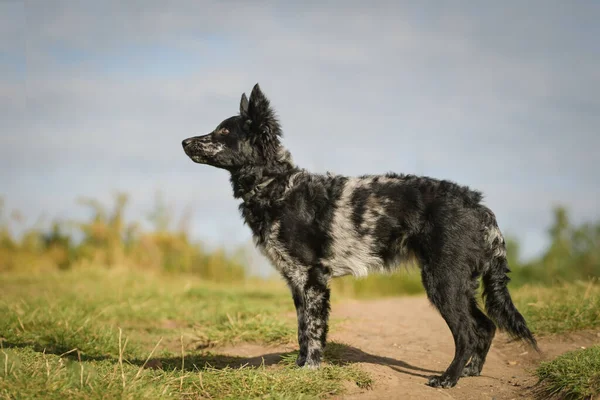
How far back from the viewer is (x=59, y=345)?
6359 mm

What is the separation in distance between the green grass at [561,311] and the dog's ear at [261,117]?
4110 millimetres

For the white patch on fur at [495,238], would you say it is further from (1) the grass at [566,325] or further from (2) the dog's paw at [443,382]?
(2) the dog's paw at [443,382]

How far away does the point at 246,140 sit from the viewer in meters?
5.43

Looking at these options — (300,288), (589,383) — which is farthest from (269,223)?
(589,383)

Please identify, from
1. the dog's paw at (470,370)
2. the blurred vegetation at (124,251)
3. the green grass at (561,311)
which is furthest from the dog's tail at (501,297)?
the blurred vegetation at (124,251)

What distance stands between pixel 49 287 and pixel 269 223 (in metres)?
7.02

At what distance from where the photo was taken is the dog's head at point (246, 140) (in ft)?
17.6

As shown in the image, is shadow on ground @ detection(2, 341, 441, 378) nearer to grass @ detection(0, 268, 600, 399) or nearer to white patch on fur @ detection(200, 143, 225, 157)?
grass @ detection(0, 268, 600, 399)

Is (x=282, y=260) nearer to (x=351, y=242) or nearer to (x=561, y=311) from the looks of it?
(x=351, y=242)

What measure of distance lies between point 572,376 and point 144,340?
5052mm

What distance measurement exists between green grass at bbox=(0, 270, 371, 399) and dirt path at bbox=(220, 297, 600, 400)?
288 mm

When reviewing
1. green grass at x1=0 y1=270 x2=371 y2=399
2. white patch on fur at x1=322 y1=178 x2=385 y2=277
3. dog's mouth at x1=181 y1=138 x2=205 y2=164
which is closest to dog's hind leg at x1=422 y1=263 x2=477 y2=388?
white patch on fur at x1=322 y1=178 x2=385 y2=277

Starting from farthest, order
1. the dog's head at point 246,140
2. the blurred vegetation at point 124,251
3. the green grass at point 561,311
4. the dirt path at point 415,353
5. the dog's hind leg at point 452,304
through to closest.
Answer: the blurred vegetation at point 124,251 < the green grass at point 561,311 < the dog's head at point 246,140 < the dog's hind leg at point 452,304 < the dirt path at point 415,353

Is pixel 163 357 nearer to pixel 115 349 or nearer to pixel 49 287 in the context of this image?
pixel 115 349
